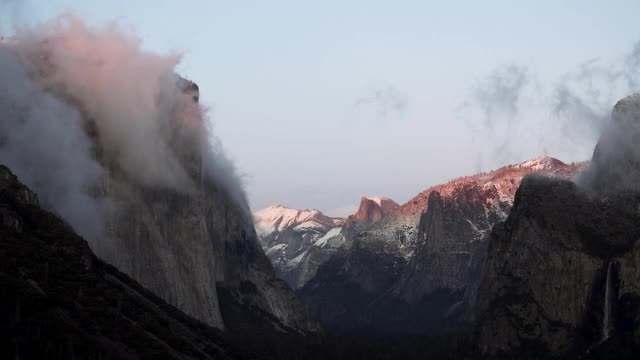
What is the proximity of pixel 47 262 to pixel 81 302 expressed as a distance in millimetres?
13319

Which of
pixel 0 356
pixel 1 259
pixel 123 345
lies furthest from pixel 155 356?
pixel 0 356

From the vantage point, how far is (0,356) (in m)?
132

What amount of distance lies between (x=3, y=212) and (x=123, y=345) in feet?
144

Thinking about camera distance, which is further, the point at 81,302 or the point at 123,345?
the point at 81,302

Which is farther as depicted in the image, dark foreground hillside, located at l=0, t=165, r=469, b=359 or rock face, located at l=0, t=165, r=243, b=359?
rock face, located at l=0, t=165, r=243, b=359

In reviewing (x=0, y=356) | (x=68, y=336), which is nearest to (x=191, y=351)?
(x=68, y=336)

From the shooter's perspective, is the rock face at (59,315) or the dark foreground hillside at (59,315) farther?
the rock face at (59,315)

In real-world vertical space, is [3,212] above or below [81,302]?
above

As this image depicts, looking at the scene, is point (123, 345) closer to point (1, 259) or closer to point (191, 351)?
point (1, 259)

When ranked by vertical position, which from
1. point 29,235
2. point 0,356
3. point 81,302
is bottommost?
point 0,356

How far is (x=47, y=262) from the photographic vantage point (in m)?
187

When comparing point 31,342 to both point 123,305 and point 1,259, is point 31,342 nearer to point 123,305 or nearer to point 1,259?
point 1,259

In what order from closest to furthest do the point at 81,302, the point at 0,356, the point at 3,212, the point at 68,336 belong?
the point at 0,356 < the point at 68,336 < the point at 81,302 < the point at 3,212

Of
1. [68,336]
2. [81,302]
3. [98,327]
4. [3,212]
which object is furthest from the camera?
[3,212]
